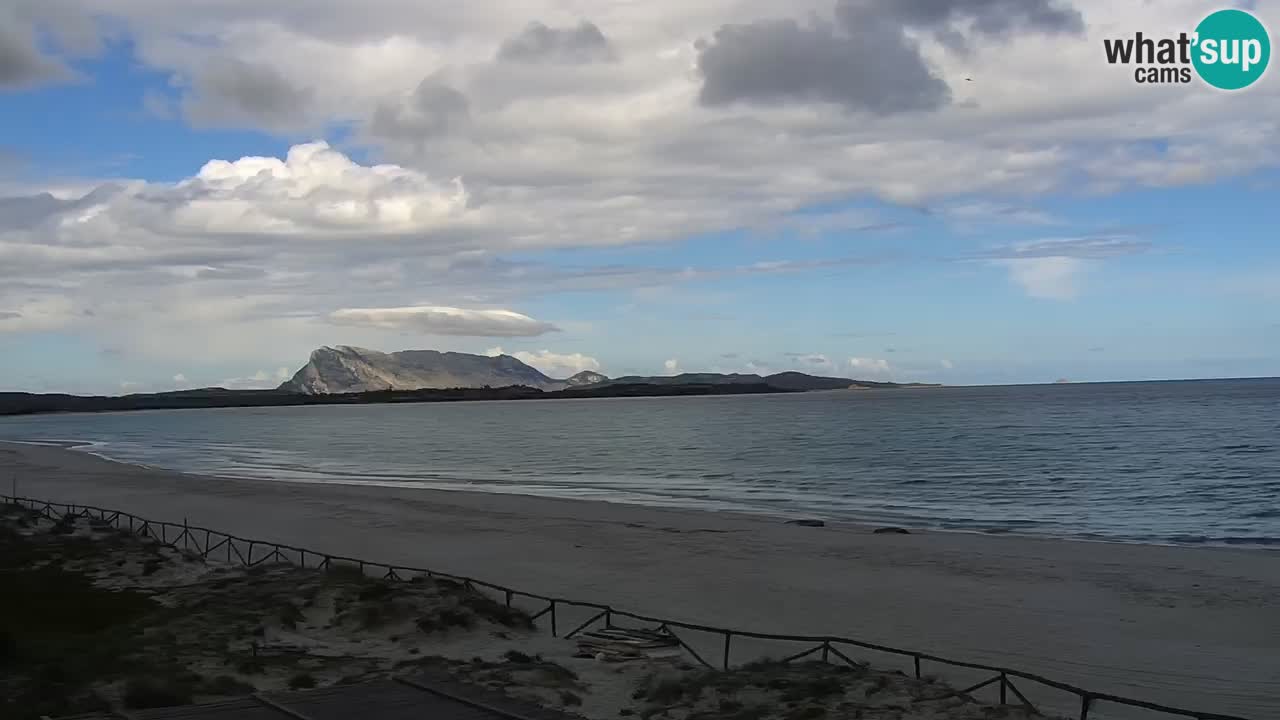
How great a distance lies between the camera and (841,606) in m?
24.0

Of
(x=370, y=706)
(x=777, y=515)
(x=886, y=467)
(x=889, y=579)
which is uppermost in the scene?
(x=370, y=706)

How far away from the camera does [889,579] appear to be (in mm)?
27234

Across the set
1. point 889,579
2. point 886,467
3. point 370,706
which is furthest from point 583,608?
point 886,467

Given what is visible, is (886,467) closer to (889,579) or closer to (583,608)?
(889,579)

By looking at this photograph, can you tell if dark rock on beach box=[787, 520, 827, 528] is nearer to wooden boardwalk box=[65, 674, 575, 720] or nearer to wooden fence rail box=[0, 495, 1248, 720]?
wooden fence rail box=[0, 495, 1248, 720]

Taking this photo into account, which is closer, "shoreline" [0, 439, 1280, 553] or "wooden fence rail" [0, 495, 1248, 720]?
"wooden fence rail" [0, 495, 1248, 720]

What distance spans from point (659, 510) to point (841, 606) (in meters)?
21.3

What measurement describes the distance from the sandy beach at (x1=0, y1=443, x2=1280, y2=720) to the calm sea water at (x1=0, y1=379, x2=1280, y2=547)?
6719mm

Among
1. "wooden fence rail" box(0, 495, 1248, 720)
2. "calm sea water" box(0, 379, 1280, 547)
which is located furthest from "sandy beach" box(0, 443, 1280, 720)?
"calm sea water" box(0, 379, 1280, 547)

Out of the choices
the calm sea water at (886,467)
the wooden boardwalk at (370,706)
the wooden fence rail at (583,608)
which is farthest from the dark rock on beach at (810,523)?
the wooden boardwalk at (370,706)

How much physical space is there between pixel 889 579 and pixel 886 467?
40.2 metres

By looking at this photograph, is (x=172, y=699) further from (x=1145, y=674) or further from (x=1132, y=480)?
(x=1132, y=480)

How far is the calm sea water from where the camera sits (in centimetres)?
4291

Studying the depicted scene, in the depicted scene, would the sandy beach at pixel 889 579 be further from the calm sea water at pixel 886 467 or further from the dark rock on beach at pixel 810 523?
the calm sea water at pixel 886 467
